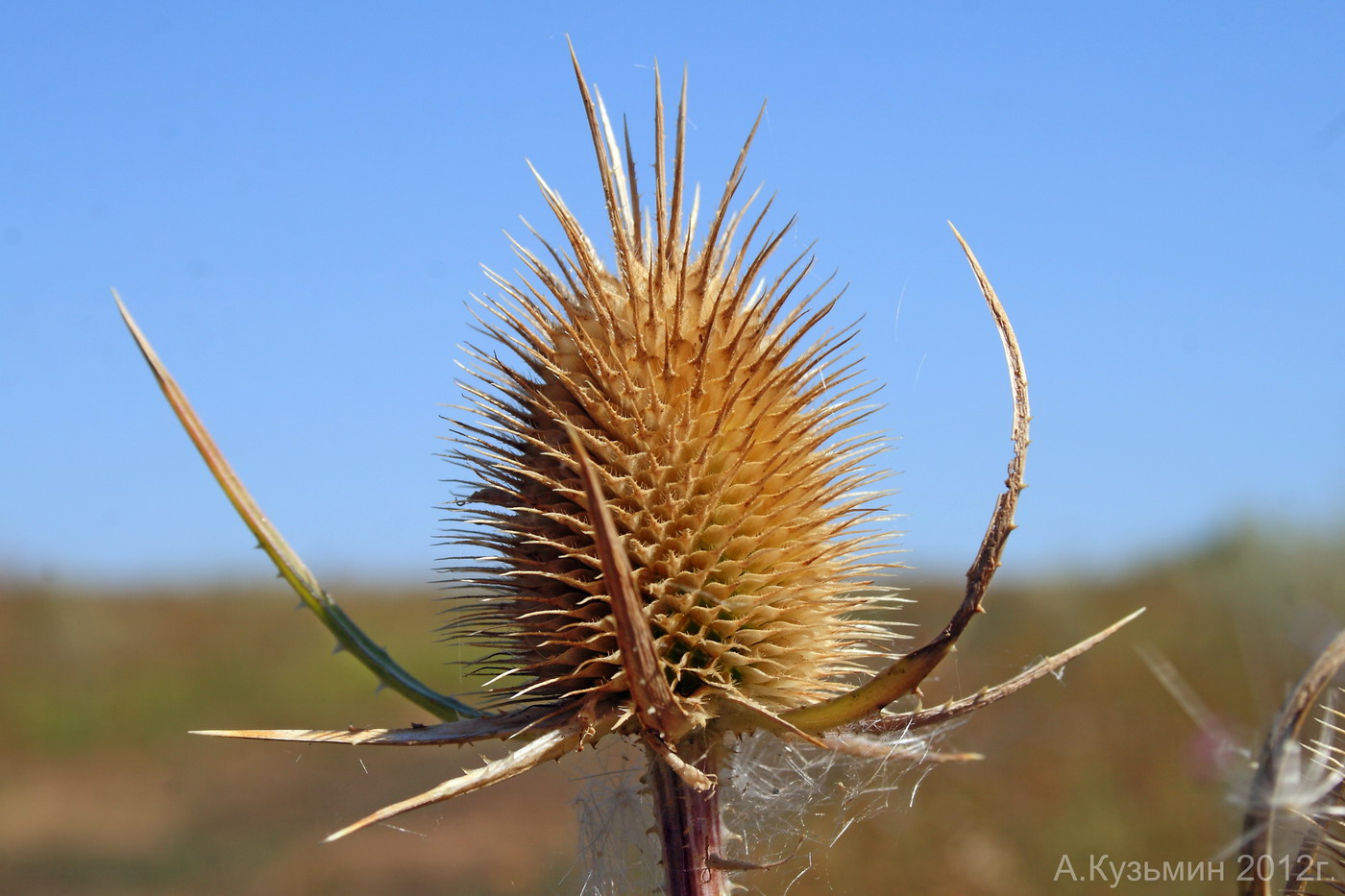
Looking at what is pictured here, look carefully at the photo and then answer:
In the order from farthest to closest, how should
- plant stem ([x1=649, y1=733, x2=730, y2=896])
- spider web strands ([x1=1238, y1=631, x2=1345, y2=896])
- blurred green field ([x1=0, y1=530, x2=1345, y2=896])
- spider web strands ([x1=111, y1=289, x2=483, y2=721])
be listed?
blurred green field ([x1=0, y1=530, x2=1345, y2=896]), spider web strands ([x1=111, y1=289, x2=483, y2=721]), plant stem ([x1=649, y1=733, x2=730, y2=896]), spider web strands ([x1=1238, y1=631, x2=1345, y2=896])

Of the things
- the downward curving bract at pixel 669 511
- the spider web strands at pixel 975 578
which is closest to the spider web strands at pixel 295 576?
the downward curving bract at pixel 669 511

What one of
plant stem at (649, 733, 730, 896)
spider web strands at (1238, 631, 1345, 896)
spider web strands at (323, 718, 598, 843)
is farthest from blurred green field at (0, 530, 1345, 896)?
spider web strands at (1238, 631, 1345, 896)

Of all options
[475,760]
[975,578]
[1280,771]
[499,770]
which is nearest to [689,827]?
[499,770]

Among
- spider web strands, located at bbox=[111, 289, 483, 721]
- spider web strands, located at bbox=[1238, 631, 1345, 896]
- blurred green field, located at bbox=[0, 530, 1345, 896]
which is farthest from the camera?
blurred green field, located at bbox=[0, 530, 1345, 896]

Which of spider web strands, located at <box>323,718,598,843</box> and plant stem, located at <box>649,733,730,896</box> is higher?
spider web strands, located at <box>323,718,598,843</box>

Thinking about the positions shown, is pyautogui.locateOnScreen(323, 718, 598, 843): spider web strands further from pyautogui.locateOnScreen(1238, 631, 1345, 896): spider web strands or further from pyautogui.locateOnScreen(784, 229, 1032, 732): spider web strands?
pyautogui.locateOnScreen(1238, 631, 1345, 896): spider web strands

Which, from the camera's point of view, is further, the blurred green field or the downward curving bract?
the blurred green field
